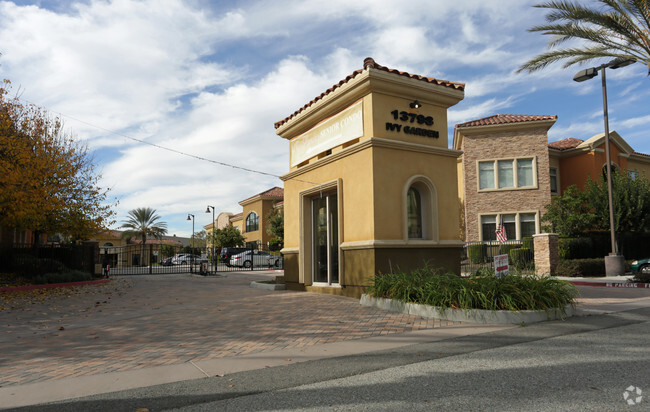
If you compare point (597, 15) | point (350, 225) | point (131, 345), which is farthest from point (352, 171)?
point (597, 15)

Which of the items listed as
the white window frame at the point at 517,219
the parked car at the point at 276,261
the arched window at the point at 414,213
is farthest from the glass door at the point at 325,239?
the parked car at the point at 276,261

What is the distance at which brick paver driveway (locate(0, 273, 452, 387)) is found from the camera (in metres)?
5.61

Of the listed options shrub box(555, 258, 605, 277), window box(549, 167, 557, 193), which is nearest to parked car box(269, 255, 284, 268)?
window box(549, 167, 557, 193)

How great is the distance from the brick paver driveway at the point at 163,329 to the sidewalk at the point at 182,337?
0.05ft

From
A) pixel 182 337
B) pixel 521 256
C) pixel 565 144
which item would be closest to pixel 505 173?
pixel 521 256

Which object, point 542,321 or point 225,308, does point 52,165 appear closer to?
point 225,308

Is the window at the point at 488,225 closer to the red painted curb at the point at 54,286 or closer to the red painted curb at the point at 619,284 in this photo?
the red painted curb at the point at 619,284

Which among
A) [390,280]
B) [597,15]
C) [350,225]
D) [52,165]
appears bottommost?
[390,280]

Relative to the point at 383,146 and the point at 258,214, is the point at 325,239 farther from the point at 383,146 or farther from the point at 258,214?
the point at 258,214

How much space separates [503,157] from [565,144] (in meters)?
8.05

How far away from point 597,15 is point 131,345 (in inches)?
697

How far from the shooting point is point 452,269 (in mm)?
11383

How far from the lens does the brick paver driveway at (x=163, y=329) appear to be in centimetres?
561

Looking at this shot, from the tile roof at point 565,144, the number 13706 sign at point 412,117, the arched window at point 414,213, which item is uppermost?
the tile roof at point 565,144
